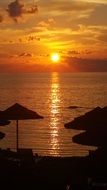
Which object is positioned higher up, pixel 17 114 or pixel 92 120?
pixel 92 120

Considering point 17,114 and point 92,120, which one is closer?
point 92,120

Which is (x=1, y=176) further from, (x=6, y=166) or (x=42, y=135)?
(x=42, y=135)

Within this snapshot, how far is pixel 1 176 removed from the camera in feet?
48.0

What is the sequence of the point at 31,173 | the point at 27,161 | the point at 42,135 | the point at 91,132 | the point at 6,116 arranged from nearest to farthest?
1. the point at 91,132
2. the point at 31,173
3. the point at 27,161
4. the point at 6,116
5. the point at 42,135

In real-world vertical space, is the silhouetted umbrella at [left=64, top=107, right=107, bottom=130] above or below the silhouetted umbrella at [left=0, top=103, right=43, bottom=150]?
above

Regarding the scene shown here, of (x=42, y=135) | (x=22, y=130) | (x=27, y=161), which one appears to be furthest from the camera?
(x=22, y=130)

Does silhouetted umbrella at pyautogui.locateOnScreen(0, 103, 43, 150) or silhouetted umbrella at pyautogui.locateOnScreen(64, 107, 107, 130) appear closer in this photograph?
silhouetted umbrella at pyautogui.locateOnScreen(64, 107, 107, 130)

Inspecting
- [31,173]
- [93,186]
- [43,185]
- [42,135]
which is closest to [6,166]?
[31,173]

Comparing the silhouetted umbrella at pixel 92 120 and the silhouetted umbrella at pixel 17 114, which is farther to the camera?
the silhouetted umbrella at pixel 17 114

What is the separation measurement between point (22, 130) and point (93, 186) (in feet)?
146

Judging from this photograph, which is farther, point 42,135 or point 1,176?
point 42,135

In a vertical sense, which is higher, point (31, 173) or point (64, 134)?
point (31, 173)

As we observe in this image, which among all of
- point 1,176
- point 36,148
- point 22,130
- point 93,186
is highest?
point 93,186

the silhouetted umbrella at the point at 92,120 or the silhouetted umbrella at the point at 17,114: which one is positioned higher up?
the silhouetted umbrella at the point at 92,120
